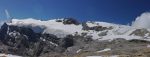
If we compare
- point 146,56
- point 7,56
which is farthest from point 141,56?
point 7,56

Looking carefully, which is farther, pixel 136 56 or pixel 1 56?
pixel 1 56

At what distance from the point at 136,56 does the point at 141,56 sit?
103cm

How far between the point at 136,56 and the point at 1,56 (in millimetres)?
37596

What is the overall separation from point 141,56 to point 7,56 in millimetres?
36788

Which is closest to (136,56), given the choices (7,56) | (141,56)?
(141,56)

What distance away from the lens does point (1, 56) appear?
87750mm

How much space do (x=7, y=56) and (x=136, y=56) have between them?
36.0 meters

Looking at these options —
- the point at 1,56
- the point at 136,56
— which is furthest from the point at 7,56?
the point at 136,56

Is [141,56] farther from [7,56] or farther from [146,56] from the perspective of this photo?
[7,56]

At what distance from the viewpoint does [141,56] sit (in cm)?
6775

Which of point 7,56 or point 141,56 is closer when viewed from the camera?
point 141,56

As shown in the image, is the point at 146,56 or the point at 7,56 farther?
the point at 7,56

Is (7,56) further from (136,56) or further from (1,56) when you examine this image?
(136,56)

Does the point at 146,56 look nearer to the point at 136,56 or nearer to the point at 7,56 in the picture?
the point at 136,56
